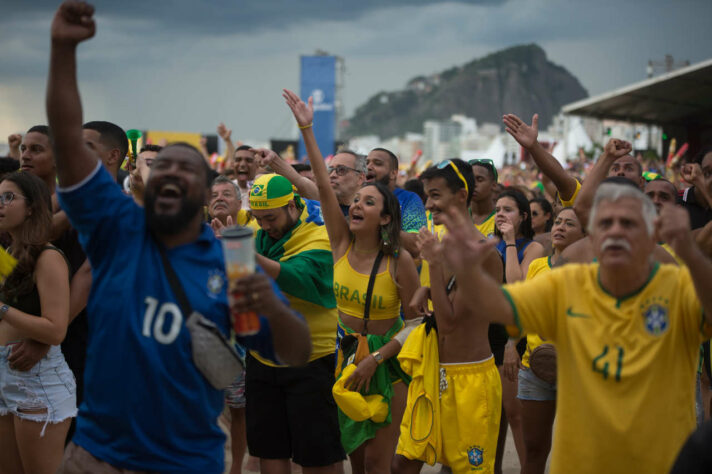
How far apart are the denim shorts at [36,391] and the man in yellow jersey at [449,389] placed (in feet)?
6.73

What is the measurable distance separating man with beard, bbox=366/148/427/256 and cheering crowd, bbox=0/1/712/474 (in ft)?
0.07

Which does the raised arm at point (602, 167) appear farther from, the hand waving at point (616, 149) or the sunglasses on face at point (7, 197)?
the sunglasses on face at point (7, 197)

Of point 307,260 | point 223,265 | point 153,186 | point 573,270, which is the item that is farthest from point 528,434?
point 153,186

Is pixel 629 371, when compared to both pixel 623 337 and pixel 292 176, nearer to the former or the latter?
pixel 623 337

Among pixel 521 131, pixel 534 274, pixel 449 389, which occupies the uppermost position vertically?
pixel 521 131

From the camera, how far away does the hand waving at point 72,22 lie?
283 cm

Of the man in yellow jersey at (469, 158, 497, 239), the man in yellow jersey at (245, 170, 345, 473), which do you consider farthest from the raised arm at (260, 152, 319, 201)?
the man in yellow jersey at (469, 158, 497, 239)

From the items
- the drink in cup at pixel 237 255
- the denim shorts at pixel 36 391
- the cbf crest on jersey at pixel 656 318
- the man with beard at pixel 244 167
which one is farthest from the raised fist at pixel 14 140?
the cbf crest on jersey at pixel 656 318

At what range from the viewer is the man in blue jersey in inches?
113

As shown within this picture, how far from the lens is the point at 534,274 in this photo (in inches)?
227

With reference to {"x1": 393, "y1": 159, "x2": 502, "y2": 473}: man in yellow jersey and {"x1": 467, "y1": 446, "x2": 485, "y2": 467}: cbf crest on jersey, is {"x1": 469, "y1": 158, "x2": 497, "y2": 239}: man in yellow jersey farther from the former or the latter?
{"x1": 467, "y1": 446, "x2": 485, "y2": 467}: cbf crest on jersey

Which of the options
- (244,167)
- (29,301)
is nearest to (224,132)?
(244,167)

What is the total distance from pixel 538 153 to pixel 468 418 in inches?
71.3

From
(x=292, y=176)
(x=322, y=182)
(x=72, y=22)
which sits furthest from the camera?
(x=292, y=176)
